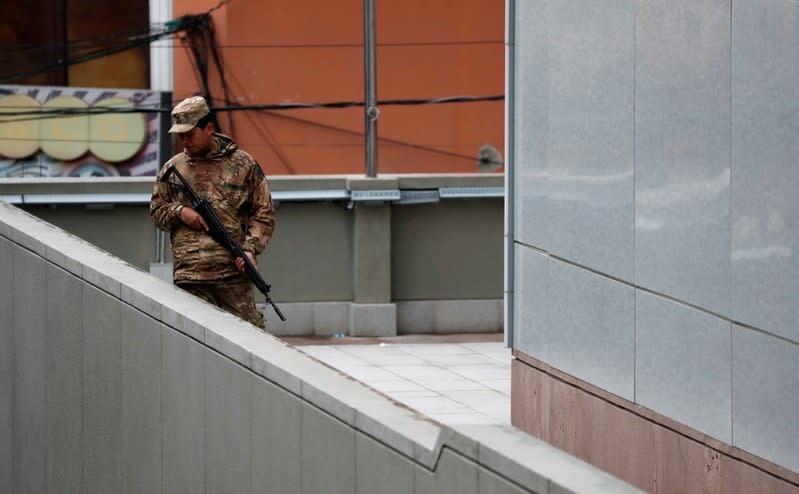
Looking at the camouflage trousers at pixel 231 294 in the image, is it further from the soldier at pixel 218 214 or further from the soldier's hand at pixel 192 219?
the soldier's hand at pixel 192 219

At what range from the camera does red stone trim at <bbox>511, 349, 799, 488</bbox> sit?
5.50 m

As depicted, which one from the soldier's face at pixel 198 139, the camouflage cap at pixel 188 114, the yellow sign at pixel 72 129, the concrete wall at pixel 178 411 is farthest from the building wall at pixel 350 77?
the camouflage cap at pixel 188 114

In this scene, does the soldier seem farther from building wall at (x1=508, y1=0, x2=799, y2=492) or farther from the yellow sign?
the yellow sign

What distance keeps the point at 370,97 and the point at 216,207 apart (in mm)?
6302

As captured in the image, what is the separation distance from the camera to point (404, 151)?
76.5ft

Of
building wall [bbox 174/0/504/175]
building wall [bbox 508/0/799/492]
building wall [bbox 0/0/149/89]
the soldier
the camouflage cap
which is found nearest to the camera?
building wall [bbox 508/0/799/492]

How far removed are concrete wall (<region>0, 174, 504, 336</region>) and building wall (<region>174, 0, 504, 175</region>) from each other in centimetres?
848

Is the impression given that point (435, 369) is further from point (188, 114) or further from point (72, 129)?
point (72, 129)

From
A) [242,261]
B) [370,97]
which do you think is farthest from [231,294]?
[370,97]

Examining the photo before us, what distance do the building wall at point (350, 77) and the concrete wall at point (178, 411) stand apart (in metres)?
13.9

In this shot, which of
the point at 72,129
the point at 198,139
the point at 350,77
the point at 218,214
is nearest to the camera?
the point at 198,139

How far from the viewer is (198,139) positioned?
26.6 ft

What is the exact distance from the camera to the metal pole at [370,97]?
1434cm

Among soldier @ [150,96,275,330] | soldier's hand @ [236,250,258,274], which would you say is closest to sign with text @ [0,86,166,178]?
soldier @ [150,96,275,330]
